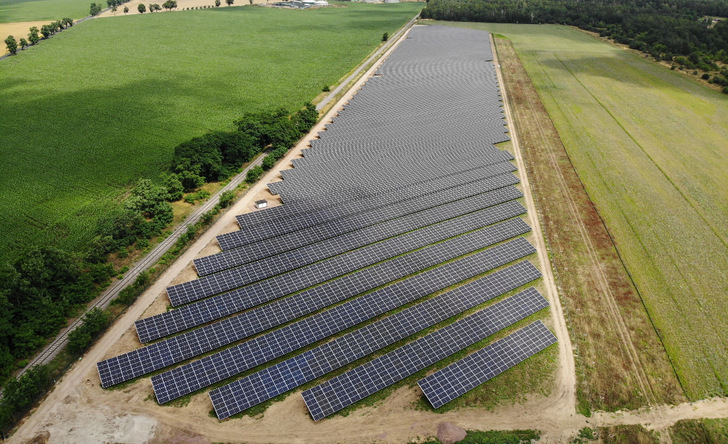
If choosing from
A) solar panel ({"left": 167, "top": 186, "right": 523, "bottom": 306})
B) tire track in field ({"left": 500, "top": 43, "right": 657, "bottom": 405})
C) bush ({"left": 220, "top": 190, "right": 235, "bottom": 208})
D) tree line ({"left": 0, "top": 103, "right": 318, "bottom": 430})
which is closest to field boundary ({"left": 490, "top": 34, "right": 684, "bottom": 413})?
tire track in field ({"left": 500, "top": 43, "right": 657, "bottom": 405})

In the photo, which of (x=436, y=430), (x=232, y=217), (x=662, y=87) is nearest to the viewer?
(x=436, y=430)

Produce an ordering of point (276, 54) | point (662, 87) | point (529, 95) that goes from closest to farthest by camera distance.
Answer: point (529, 95), point (662, 87), point (276, 54)

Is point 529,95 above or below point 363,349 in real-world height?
above

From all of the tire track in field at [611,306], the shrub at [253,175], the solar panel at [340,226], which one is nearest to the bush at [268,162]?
the shrub at [253,175]

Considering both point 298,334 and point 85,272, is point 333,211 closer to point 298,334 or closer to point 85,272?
point 298,334

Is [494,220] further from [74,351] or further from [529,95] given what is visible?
[529,95]

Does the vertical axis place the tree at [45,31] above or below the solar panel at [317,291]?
above

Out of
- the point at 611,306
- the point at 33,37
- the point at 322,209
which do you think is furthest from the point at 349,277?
the point at 33,37

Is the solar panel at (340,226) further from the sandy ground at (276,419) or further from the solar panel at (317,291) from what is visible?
the sandy ground at (276,419)

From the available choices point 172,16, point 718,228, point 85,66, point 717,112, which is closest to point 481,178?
point 718,228
